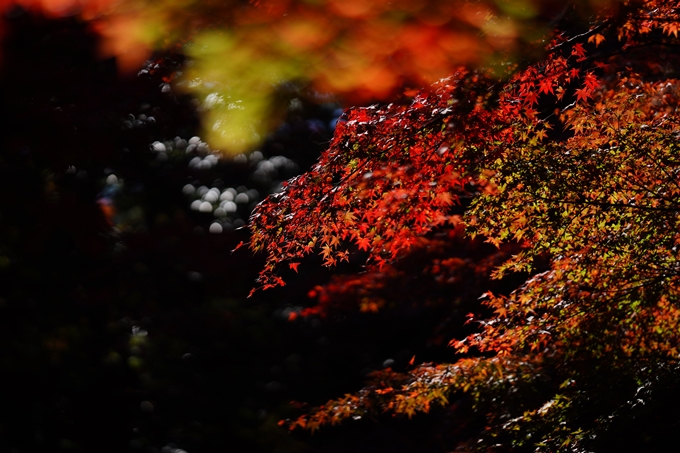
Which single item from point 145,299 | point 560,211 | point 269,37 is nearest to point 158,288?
point 145,299

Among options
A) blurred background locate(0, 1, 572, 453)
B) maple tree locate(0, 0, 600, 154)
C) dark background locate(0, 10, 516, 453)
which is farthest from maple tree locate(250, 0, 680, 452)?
dark background locate(0, 10, 516, 453)

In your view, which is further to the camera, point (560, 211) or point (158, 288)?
point (158, 288)

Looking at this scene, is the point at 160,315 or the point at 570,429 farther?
the point at 160,315

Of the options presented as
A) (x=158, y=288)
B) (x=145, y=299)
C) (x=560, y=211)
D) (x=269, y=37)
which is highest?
(x=158, y=288)

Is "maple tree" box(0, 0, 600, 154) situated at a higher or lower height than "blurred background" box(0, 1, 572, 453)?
lower

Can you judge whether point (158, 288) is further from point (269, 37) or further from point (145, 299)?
point (269, 37)

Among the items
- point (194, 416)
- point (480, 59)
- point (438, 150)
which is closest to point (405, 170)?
point (438, 150)

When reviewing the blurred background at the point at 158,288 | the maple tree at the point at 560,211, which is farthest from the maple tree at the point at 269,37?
the maple tree at the point at 560,211

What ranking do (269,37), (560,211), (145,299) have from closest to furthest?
1. (269,37)
2. (560,211)
3. (145,299)

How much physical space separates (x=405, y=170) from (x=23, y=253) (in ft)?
17.3

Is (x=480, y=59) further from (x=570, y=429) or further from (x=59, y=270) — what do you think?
(x=59, y=270)

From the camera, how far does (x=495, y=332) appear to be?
4301 mm

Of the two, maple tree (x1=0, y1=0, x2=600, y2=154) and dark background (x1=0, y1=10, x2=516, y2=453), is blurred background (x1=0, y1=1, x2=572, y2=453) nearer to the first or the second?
dark background (x1=0, y1=10, x2=516, y2=453)

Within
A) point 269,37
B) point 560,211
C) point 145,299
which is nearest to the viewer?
point 269,37
